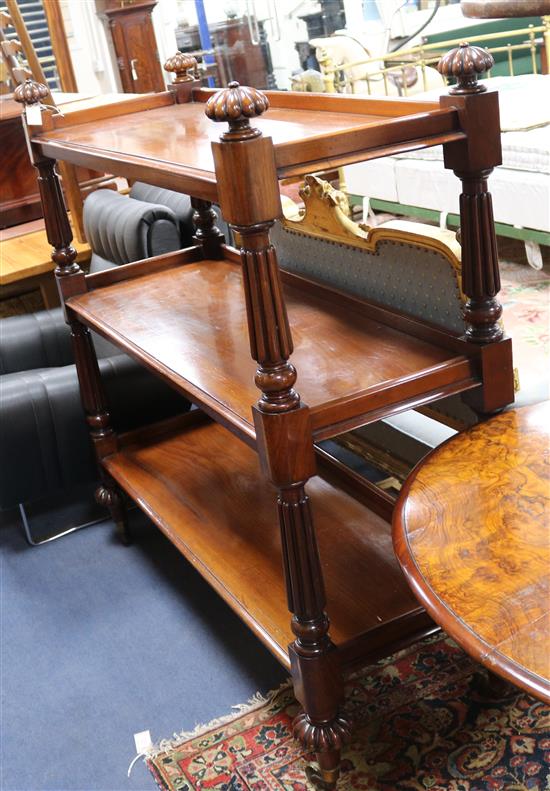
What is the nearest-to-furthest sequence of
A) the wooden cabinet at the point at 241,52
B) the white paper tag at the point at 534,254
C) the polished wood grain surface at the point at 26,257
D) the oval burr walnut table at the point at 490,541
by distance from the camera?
the oval burr walnut table at the point at 490,541, the polished wood grain surface at the point at 26,257, the white paper tag at the point at 534,254, the wooden cabinet at the point at 241,52

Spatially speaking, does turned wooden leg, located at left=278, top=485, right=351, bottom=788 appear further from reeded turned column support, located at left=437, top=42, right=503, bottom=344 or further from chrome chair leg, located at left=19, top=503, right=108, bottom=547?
chrome chair leg, located at left=19, top=503, right=108, bottom=547

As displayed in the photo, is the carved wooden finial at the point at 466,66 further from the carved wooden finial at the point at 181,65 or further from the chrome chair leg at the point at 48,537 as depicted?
the chrome chair leg at the point at 48,537

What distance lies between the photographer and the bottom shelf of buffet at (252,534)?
1.91 meters

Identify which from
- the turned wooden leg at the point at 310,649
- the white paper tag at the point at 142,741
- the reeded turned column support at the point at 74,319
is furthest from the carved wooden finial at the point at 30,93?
the white paper tag at the point at 142,741

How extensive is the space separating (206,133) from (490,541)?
1.15 m

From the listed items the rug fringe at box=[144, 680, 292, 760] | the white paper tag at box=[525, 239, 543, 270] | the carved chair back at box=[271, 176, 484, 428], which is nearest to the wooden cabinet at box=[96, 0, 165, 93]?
the white paper tag at box=[525, 239, 543, 270]

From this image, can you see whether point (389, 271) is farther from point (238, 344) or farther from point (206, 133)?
point (206, 133)

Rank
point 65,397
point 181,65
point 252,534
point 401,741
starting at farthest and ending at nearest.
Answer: point 65,397 < point 181,65 < point 252,534 < point 401,741

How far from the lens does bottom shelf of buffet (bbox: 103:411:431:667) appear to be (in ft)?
6.27

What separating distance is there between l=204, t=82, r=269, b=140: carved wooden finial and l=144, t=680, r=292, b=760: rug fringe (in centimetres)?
139

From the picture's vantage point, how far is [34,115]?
2.49 metres

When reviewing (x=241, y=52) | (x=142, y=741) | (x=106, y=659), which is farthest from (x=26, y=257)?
(x=241, y=52)

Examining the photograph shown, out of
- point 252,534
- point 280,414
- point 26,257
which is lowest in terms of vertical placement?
point 252,534

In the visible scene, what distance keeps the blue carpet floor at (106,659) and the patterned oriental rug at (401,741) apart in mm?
92
